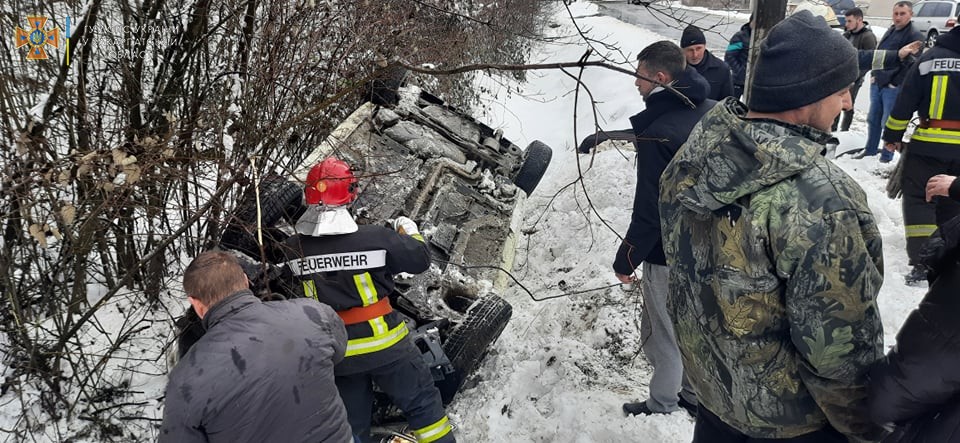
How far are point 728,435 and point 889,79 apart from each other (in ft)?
20.5

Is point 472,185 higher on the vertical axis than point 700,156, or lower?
lower

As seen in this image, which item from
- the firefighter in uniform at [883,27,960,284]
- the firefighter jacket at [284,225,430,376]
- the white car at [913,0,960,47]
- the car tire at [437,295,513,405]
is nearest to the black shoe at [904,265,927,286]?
the firefighter in uniform at [883,27,960,284]

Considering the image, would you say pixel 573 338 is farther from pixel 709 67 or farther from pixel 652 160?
pixel 709 67

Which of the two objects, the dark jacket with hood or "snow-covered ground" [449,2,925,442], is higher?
the dark jacket with hood

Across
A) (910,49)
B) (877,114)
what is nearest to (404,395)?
(910,49)

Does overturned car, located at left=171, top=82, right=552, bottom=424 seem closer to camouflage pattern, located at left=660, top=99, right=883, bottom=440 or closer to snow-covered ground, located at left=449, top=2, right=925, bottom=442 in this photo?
snow-covered ground, located at left=449, top=2, right=925, bottom=442

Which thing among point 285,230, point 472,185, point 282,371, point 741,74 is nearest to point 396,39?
point 472,185

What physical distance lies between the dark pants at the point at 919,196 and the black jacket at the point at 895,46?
9.75 feet

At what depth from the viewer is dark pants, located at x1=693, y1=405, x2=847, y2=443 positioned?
1.89 m

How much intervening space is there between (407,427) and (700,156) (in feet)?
7.63

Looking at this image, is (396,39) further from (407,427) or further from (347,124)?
(407,427)

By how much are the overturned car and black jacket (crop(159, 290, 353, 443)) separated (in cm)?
74

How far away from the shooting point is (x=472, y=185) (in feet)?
16.7

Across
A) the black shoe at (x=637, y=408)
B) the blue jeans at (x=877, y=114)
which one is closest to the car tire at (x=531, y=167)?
the black shoe at (x=637, y=408)
